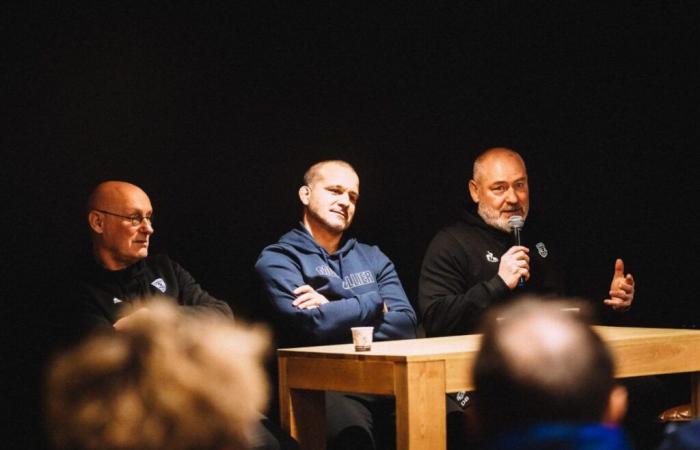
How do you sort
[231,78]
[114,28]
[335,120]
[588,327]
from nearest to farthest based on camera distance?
[588,327], [114,28], [231,78], [335,120]

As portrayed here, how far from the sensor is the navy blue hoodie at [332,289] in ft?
11.9

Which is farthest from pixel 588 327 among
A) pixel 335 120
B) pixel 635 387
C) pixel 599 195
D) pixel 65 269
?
pixel 599 195

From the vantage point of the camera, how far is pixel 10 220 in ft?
11.6

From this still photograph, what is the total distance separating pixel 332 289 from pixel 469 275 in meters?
0.66

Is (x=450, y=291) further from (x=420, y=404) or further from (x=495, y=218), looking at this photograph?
(x=420, y=404)

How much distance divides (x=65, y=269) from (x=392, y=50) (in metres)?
1.90

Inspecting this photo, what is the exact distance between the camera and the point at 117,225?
3561mm

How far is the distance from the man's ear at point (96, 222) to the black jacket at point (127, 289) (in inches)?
4.7

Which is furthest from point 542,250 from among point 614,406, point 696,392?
point 614,406

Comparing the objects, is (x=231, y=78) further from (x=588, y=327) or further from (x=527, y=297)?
(x=588, y=327)

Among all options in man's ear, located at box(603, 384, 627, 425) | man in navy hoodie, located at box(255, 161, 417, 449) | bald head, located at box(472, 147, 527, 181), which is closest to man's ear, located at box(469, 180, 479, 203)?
bald head, located at box(472, 147, 527, 181)

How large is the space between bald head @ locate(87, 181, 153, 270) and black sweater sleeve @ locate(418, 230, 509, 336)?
48.4 inches

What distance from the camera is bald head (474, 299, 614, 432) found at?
3.48 feet

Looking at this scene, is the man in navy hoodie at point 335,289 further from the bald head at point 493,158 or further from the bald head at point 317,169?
the bald head at point 493,158
